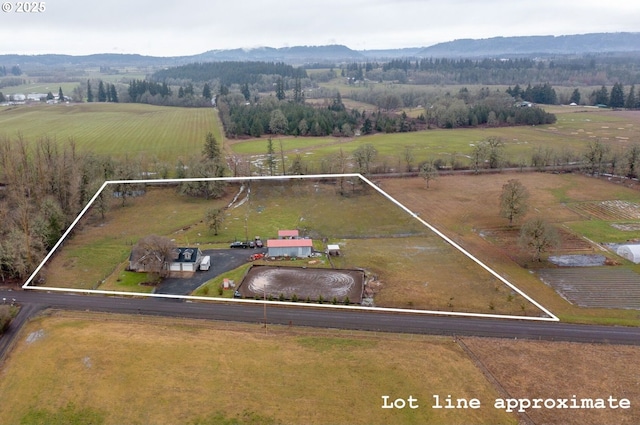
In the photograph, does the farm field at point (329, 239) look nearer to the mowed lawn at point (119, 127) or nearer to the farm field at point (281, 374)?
the farm field at point (281, 374)

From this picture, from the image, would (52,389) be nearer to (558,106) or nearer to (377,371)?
(377,371)

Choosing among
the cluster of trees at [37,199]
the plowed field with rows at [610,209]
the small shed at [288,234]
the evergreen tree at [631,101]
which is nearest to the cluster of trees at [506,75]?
the evergreen tree at [631,101]

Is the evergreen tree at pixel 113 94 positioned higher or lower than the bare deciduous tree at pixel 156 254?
higher

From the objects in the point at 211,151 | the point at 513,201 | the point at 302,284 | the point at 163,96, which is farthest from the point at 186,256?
the point at 163,96

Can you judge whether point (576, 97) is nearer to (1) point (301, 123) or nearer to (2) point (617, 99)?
(2) point (617, 99)

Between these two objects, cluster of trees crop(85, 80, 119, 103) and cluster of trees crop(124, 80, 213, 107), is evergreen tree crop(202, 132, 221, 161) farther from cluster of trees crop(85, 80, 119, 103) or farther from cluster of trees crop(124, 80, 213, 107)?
cluster of trees crop(85, 80, 119, 103)

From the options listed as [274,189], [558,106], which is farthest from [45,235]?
[558,106]
